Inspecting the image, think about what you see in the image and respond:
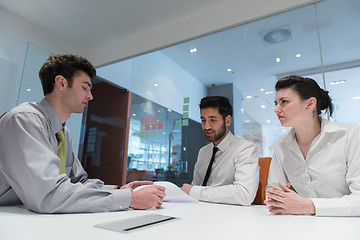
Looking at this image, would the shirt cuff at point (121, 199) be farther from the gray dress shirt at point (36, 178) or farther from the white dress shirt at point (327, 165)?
→ the white dress shirt at point (327, 165)

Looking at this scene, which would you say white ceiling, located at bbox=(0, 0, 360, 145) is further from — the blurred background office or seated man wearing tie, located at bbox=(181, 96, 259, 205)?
seated man wearing tie, located at bbox=(181, 96, 259, 205)

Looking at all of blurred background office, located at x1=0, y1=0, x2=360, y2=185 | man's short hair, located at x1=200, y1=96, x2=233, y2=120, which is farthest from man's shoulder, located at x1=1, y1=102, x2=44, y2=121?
blurred background office, located at x1=0, y1=0, x2=360, y2=185

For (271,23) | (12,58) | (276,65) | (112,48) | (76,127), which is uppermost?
(112,48)

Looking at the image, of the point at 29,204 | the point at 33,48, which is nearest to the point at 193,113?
the point at 29,204

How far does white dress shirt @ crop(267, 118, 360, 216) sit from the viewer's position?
121 centimetres

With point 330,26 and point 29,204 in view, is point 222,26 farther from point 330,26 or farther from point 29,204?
point 29,204

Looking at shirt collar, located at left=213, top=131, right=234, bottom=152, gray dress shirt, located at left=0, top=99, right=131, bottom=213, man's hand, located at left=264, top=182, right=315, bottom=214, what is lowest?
man's hand, located at left=264, top=182, right=315, bottom=214

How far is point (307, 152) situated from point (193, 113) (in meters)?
1.68

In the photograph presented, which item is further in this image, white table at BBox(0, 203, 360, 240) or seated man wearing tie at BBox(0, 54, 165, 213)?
seated man wearing tie at BBox(0, 54, 165, 213)

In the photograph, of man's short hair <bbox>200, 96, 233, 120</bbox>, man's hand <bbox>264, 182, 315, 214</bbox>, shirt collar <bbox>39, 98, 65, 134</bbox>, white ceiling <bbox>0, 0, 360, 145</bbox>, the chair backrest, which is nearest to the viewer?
man's hand <bbox>264, 182, 315, 214</bbox>

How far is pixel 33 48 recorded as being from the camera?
11.2 feet

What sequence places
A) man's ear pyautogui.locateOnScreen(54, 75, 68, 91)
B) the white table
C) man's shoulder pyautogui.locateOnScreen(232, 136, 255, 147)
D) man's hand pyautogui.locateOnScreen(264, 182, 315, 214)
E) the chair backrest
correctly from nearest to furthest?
the white table < man's hand pyautogui.locateOnScreen(264, 182, 315, 214) < man's ear pyautogui.locateOnScreen(54, 75, 68, 91) < the chair backrest < man's shoulder pyautogui.locateOnScreen(232, 136, 255, 147)

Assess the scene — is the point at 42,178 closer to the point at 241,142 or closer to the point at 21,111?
the point at 21,111

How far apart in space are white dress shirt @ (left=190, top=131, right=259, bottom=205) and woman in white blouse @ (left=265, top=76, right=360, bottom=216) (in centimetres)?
14
